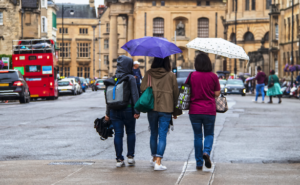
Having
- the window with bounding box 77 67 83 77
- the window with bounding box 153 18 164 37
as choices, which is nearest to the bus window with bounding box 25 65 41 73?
the window with bounding box 153 18 164 37

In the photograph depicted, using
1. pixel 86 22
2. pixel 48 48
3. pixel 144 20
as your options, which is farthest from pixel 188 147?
pixel 86 22

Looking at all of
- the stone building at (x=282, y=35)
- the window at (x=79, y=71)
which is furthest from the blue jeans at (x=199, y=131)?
the window at (x=79, y=71)

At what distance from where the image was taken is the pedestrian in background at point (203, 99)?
8469mm

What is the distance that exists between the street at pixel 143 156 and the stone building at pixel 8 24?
4910 cm

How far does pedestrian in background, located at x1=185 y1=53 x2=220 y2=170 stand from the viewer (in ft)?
27.8

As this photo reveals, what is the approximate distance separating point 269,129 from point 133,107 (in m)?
7.61

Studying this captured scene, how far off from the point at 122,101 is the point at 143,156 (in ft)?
6.41

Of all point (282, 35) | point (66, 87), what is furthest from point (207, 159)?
point (282, 35)

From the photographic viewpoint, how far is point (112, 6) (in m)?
97.3

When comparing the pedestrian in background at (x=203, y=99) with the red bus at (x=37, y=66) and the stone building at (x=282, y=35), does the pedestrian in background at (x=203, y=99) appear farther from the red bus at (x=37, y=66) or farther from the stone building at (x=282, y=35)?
the stone building at (x=282, y=35)

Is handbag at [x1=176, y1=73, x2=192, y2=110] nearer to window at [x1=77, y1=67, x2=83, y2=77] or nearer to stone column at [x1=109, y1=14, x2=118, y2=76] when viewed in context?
stone column at [x1=109, y1=14, x2=118, y2=76]

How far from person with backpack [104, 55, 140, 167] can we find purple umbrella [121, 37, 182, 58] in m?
0.19

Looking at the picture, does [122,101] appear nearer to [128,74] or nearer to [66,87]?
[128,74]

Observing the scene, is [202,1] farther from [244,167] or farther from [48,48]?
[244,167]
